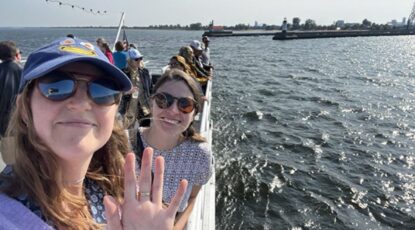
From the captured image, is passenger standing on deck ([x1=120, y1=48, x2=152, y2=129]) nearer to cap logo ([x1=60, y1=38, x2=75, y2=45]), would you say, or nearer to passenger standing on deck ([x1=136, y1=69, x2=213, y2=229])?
passenger standing on deck ([x1=136, y1=69, x2=213, y2=229])

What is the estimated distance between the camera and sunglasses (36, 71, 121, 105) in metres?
→ 1.38

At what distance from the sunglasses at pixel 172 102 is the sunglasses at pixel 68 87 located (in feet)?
4.23

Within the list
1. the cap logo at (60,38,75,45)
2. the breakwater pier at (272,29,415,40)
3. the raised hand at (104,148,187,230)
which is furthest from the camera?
the breakwater pier at (272,29,415,40)

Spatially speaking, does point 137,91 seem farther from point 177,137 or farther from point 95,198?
point 95,198

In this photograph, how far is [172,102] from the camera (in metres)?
2.87

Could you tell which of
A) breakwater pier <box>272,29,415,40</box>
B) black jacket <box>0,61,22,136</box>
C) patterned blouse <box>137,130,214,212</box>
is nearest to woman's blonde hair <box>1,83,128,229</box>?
patterned blouse <box>137,130,214,212</box>

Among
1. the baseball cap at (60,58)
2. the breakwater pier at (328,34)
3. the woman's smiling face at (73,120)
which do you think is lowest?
the breakwater pier at (328,34)

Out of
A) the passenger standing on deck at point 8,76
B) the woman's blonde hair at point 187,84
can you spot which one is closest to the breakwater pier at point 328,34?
the passenger standing on deck at point 8,76

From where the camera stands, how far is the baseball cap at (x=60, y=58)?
1340 mm

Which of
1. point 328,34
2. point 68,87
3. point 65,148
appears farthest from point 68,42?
point 328,34

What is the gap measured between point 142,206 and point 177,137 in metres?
1.59

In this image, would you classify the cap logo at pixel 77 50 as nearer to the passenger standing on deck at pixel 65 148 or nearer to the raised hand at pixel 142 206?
the passenger standing on deck at pixel 65 148

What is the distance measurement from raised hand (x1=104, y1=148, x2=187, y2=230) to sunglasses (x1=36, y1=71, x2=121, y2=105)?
13.0 inches

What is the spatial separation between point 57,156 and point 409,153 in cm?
1050
